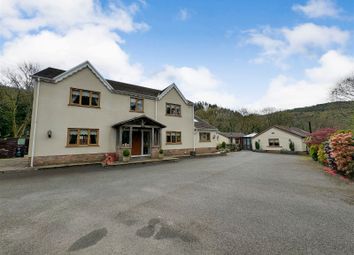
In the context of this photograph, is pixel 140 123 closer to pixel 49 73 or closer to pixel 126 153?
pixel 126 153

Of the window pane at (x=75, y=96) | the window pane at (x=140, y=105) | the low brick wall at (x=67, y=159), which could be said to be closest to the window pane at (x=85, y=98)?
the window pane at (x=75, y=96)

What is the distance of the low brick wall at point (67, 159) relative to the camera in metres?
11.9

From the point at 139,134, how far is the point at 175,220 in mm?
13630

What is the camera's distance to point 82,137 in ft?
44.9

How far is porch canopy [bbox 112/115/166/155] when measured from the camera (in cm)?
1493

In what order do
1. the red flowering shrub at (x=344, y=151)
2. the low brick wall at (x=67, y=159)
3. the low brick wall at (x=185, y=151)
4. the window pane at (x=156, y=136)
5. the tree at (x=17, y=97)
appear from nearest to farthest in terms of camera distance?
1. the red flowering shrub at (x=344, y=151)
2. the low brick wall at (x=67, y=159)
3. the window pane at (x=156, y=136)
4. the low brick wall at (x=185, y=151)
5. the tree at (x=17, y=97)

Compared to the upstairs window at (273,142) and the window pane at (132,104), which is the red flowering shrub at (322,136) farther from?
the upstairs window at (273,142)

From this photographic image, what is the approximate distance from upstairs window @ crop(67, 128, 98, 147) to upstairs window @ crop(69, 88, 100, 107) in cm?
209

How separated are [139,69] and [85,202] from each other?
16620 mm

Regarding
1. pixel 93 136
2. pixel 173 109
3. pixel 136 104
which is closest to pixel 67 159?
pixel 93 136

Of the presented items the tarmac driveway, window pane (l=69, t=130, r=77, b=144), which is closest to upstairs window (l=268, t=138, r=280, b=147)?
the tarmac driveway

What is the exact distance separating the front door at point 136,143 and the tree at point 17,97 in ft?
58.0

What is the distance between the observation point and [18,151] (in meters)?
17.4

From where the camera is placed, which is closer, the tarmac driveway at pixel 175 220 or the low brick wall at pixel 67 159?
the tarmac driveway at pixel 175 220
